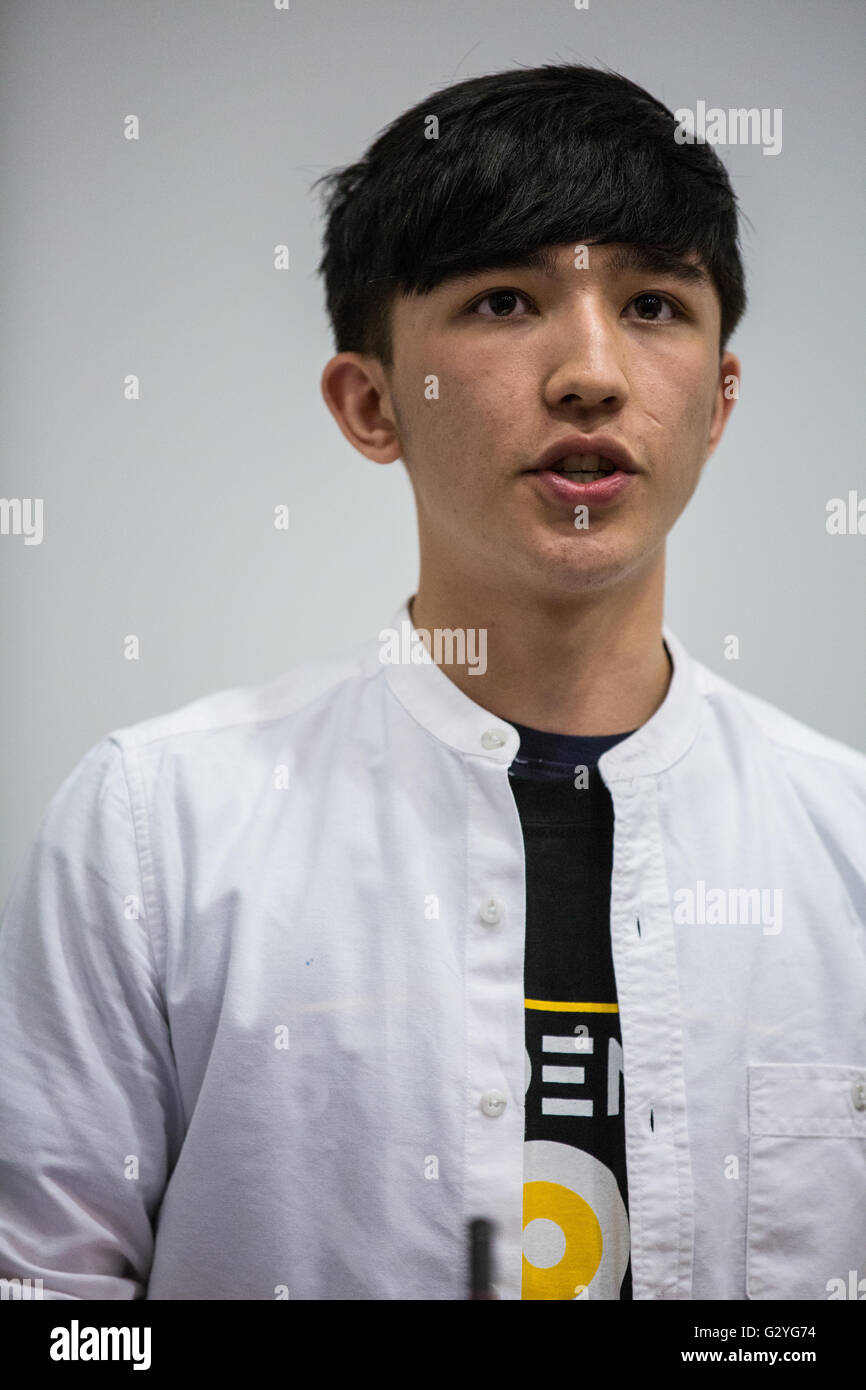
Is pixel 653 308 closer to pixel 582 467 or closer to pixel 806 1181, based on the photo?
pixel 582 467

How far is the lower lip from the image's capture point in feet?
2.67

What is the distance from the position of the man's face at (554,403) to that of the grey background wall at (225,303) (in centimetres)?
14

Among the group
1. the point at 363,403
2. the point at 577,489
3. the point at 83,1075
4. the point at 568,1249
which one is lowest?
the point at 568,1249

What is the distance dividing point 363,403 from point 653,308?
24 centimetres

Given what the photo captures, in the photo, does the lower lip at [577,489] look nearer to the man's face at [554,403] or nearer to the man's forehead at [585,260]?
the man's face at [554,403]

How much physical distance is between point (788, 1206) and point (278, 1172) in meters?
0.35

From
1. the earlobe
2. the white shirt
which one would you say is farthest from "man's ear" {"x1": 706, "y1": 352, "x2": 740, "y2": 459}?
the white shirt

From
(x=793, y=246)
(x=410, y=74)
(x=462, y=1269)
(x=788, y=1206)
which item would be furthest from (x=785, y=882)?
(x=410, y=74)

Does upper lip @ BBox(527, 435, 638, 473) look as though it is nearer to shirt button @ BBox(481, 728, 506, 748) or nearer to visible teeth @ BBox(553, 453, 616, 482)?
visible teeth @ BBox(553, 453, 616, 482)

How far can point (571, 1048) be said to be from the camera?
0.82 meters

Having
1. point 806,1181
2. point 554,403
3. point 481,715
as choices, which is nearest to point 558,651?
point 481,715

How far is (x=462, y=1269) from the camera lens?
78 centimetres

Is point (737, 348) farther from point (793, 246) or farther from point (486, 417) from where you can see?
point (486, 417)

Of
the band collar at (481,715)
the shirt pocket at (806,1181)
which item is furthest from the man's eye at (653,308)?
the shirt pocket at (806,1181)
